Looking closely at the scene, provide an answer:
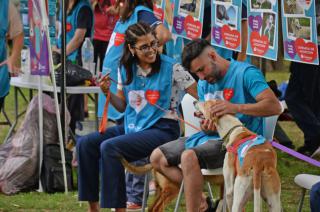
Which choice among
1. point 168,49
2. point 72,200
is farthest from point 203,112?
point 168,49

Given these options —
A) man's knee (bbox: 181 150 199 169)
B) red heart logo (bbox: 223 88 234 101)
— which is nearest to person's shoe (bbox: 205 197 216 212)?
man's knee (bbox: 181 150 199 169)

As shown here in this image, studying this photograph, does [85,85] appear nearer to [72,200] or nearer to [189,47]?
[72,200]

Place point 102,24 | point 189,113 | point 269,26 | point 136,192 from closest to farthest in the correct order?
point 189,113, point 269,26, point 136,192, point 102,24

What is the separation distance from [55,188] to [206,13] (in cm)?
185

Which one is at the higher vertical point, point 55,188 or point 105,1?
point 105,1

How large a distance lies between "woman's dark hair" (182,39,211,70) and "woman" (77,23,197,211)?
0.60 meters

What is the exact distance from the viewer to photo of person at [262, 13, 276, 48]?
601 cm

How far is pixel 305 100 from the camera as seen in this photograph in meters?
8.77

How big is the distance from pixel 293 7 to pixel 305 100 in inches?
116

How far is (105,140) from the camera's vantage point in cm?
593

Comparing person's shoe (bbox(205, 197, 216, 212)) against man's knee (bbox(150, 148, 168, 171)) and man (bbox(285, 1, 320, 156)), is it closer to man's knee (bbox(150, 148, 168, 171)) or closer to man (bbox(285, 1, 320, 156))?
man's knee (bbox(150, 148, 168, 171))

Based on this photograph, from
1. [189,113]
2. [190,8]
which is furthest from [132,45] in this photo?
[190,8]

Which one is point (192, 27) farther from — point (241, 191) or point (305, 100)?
point (241, 191)

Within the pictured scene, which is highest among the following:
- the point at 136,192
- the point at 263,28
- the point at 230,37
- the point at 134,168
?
the point at 263,28
